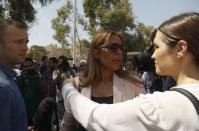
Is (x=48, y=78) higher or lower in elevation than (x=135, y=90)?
lower

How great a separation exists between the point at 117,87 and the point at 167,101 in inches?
62.6

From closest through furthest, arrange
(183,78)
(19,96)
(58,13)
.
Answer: (183,78), (19,96), (58,13)

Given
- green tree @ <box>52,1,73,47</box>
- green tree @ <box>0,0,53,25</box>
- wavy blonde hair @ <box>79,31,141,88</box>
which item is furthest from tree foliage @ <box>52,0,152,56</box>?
wavy blonde hair @ <box>79,31,141,88</box>

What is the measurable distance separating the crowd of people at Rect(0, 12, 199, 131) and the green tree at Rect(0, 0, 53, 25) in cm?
Result: 779

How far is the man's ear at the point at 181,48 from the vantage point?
1.55 meters

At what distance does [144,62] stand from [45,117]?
1.47 meters

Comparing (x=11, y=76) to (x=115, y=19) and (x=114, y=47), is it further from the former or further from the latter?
(x=115, y=19)

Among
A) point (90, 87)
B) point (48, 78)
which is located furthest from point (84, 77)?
point (48, 78)

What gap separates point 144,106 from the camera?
1465 millimetres

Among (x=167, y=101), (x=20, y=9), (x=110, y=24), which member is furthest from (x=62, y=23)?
(x=167, y=101)

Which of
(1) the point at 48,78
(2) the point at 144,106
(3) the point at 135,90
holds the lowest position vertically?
(1) the point at 48,78

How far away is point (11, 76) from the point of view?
102 inches

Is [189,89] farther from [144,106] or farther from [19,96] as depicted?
[19,96]

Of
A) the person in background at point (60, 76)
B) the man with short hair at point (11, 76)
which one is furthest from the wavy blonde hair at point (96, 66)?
the person in background at point (60, 76)
